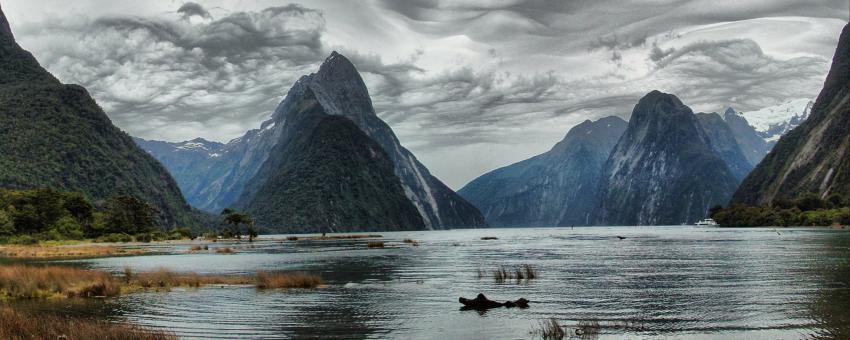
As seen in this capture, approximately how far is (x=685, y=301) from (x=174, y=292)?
1418 inches

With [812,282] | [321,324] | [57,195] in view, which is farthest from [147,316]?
[57,195]

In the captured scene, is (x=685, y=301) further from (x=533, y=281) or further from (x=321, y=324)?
(x=321, y=324)

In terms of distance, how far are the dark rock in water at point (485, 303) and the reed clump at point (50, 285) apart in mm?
25447

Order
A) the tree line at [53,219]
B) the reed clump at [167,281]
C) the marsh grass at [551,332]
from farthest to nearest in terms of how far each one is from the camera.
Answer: the tree line at [53,219]
the reed clump at [167,281]
the marsh grass at [551,332]

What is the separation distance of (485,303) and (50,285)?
100 ft

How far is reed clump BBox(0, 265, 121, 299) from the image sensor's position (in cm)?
4538

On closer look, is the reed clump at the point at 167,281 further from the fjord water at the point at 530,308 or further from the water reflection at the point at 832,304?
the water reflection at the point at 832,304

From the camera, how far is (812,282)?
2007 inches

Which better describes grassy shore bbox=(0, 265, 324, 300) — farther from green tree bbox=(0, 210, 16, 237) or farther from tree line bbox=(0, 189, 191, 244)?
green tree bbox=(0, 210, 16, 237)

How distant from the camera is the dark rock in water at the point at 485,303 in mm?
39906

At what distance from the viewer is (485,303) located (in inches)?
1574

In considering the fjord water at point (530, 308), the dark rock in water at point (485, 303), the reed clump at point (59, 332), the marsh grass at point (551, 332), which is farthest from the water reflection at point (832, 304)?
the reed clump at point (59, 332)

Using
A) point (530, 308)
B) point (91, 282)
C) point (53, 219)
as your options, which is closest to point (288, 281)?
point (91, 282)

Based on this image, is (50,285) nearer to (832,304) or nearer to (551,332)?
(551,332)
